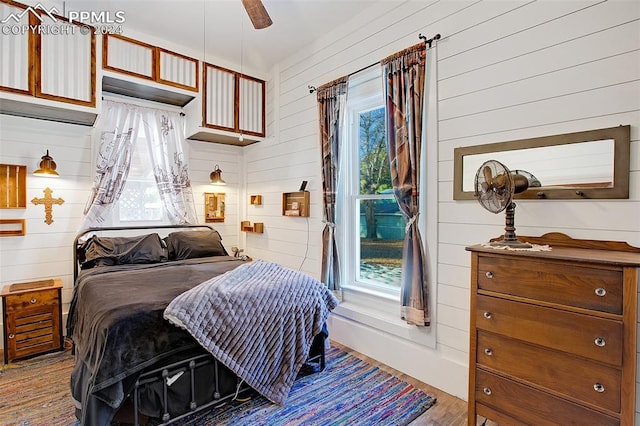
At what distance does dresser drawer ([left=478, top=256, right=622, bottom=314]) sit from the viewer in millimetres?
1402

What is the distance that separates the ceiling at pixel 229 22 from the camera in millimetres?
2930

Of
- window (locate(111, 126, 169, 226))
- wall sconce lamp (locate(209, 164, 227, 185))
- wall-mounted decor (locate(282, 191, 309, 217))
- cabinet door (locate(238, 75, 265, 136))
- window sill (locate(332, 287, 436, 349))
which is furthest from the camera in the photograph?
wall sconce lamp (locate(209, 164, 227, 185))

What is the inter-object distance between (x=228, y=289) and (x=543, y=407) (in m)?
1.84

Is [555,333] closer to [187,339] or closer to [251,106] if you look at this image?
[187,339]

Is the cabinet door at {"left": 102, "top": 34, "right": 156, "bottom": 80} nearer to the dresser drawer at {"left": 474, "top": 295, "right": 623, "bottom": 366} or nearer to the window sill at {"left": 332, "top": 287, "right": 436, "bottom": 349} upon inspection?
the window sill at {"left": 332, "top": 287, "right": 436, "bottom": 349}

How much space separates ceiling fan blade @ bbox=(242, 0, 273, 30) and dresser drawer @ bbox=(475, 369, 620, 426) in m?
2.60

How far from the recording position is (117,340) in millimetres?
1779

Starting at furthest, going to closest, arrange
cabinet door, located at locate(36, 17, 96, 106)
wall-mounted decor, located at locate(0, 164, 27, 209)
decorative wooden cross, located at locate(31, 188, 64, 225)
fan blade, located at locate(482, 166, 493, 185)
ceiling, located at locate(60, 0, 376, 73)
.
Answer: decorative wooden cross, located at locate(31, 188, 64, 225)
wall-mounted decor, located at locate(0, 164, 27, 209)
ceiling, located at locate(60, 0, 376, 73)
cabinet door, located at locate(36, 17, 96, 106)
fan blade, located at locate(482, 166, 493, 185)

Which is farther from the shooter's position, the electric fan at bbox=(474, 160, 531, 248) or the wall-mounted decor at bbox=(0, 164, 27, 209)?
the wall-mounted decor at bbox=(0, 164, 27, 209)

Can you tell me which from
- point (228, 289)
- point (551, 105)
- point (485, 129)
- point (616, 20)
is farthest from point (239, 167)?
point (616, 20)

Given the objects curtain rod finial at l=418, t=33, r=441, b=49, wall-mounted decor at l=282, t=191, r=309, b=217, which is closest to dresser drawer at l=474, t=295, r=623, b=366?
curtain rod finial at l=418, t=33, r=441, b=49

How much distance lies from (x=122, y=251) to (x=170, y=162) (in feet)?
4.00

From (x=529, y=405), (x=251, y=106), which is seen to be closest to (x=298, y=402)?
(x=529, y=405)

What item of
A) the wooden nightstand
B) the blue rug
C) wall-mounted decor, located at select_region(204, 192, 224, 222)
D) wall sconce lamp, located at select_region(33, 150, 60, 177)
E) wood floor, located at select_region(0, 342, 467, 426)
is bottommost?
wood floor, located at select_region(0, 342, 467, 426)
